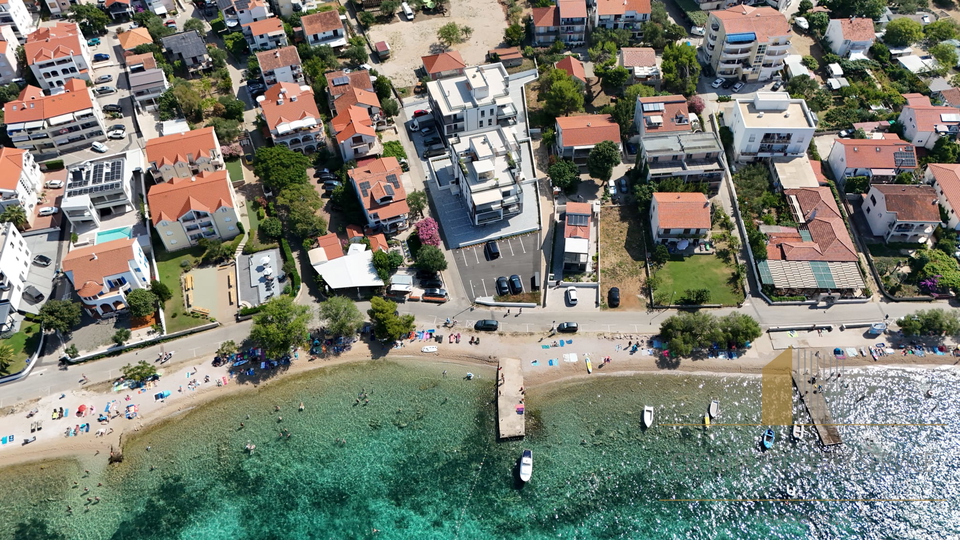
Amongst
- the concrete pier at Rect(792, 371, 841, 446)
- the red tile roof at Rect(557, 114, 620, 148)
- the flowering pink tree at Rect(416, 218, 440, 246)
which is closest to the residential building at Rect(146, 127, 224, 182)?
the flowering pink tree at Rect(416, 218, 440, 246)

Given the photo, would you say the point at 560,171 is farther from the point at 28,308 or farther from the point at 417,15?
the point at 28,308

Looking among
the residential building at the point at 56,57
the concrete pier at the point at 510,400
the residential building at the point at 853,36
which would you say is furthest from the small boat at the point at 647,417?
the residential building at the point at 56,57

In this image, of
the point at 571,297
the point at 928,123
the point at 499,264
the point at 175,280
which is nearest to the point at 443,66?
the point at 499,264

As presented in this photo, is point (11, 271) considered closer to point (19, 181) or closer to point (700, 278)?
point (19, 181)

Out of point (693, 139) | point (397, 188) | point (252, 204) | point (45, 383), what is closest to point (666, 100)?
point (693, 139)

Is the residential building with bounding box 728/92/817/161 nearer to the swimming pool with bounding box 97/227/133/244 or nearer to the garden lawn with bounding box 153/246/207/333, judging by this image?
the garden lawn with bounding box 153/246/207/333

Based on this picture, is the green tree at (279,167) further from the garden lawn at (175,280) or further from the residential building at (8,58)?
the residential building at (8,58)
